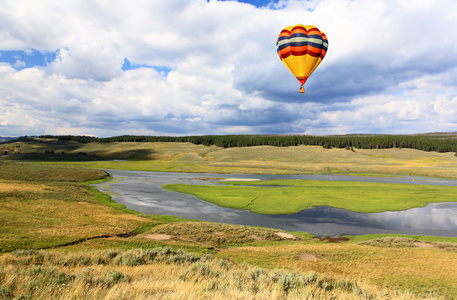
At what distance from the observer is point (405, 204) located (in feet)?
122

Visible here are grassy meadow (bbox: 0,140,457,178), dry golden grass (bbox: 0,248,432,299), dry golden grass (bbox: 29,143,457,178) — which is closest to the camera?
dry golden grass (bbox: 0,248,432,299)

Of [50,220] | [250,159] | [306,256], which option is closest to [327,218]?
[306,256]

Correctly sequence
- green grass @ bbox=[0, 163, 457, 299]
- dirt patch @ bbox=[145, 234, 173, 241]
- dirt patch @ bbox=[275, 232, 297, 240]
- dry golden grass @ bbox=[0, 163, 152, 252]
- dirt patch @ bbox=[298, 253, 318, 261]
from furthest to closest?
dirt patch @ bbox=[275, 232, 297, 240] → dirt patch @ bbox=[145, 234, 173, 241] → dry golden grass @ bbox=[0, 163, 152, 252] → dirt patch @ bbox=[298, 253, 318, 261] → green grass @ bbox=[0, 163, 457, 299]

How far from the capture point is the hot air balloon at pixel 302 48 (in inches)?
1260

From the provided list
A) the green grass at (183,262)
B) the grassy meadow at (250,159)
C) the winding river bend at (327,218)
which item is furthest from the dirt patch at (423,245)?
the grassy meadow at (250,159)

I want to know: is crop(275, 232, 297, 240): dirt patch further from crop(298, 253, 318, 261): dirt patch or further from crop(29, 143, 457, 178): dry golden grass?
crop(29, 143, 457, 178): dry golden grass

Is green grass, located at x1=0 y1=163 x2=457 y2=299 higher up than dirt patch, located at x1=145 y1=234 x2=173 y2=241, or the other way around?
green grass, located at x1=0 y1=163 x2=457 y2=299

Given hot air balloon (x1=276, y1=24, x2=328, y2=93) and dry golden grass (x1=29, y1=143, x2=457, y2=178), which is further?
dry golden grass (x1=29, y1=143, x2=457, y2=178)

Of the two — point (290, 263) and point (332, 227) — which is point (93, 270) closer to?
point (290, 263)

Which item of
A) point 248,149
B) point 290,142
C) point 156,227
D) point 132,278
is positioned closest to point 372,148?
point 290,142

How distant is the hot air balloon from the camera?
3200cm

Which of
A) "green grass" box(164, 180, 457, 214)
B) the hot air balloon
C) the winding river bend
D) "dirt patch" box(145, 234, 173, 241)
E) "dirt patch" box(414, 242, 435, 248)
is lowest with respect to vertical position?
the winding river bend

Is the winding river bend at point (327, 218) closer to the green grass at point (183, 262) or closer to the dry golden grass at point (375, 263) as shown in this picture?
the green grass at point (183, 262)

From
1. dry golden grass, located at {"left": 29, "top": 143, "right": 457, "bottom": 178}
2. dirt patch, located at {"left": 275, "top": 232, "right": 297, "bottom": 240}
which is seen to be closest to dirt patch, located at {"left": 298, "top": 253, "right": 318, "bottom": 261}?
dirt patch, located at {"left": 275, "top": 232, "right": 297, "bottom": 240}
